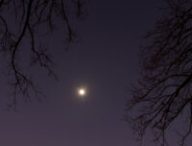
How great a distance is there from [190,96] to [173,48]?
0.98m

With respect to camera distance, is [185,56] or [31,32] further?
[185,56]

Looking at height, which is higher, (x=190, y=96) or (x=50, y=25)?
(x=50, y=25)

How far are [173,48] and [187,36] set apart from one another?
0.35 m

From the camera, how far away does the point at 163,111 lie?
6457mm

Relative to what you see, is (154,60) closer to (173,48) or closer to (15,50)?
(173,48)

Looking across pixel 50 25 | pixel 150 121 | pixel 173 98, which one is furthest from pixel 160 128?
pixel 50 25

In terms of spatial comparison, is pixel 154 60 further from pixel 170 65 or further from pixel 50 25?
pixel 50 25

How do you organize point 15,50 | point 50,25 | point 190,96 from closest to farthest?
point 15,50, point 50,25, point 190,96

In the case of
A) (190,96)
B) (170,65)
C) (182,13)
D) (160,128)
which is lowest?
(160,128)

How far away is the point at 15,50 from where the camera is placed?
539cm

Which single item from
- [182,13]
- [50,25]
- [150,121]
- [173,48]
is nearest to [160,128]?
[150,121]

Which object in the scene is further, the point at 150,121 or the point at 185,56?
the point at 150,121

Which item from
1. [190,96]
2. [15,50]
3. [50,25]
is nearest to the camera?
[15,50]

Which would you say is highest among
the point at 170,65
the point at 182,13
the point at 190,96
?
the point at 182,13
